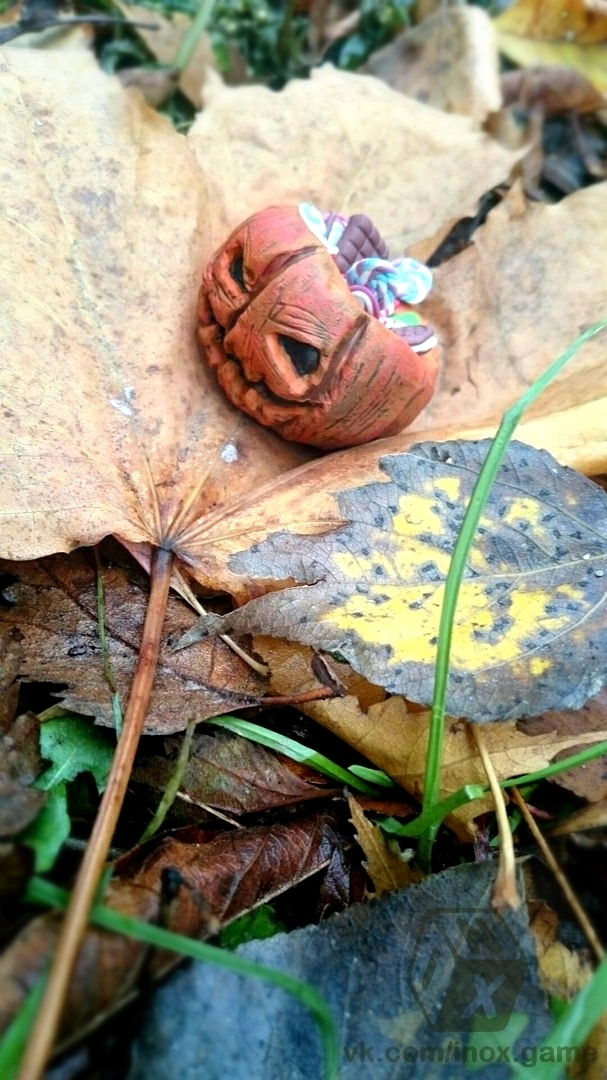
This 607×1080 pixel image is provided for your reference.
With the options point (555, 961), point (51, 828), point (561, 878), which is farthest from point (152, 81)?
point (555, 961)

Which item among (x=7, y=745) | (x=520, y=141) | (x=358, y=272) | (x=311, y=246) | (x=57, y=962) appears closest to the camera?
(x=57, y=962)

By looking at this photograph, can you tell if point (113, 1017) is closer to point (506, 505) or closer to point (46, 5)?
point (506, 505)

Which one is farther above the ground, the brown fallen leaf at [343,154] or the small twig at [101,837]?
the brown fallen leaf at [343,154]

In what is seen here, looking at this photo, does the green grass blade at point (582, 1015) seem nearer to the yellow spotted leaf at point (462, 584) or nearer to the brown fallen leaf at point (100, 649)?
the yellow spotted leaf at point (462, 584)

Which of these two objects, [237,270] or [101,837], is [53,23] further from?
[101,837]

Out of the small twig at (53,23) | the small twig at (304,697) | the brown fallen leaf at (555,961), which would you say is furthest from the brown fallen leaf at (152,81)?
the brown fallen leaf at (555,961)

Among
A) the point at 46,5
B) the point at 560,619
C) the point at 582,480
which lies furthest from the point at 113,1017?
the point at 46,5
